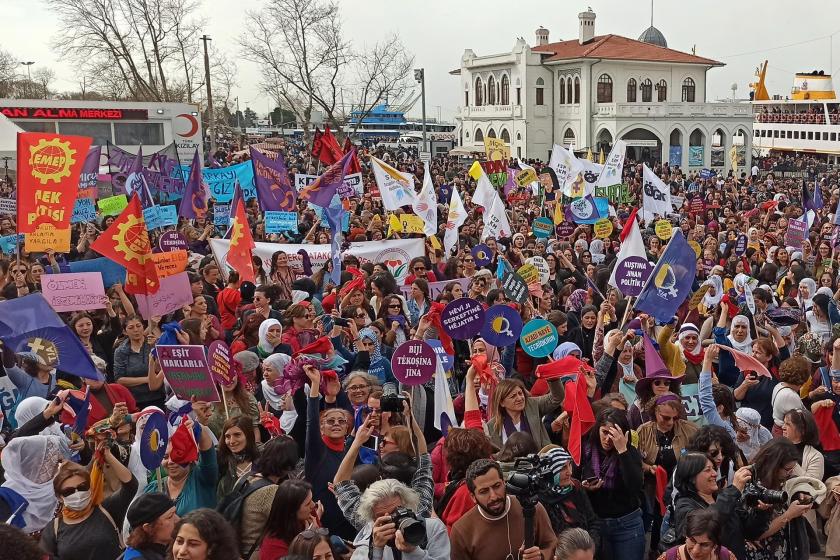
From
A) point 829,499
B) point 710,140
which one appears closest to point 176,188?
point 829,499

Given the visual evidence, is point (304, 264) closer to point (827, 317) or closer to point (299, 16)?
point (827, 317)

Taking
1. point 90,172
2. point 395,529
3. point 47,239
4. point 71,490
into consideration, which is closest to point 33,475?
point 71,490

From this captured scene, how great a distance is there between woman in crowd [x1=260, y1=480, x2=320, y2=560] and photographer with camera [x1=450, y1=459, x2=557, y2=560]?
703mm

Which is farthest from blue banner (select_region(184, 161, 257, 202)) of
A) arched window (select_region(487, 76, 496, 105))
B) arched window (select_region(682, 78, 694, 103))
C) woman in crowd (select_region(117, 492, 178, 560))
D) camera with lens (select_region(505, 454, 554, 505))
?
arched window (select_region(682, 78, 694, 103))

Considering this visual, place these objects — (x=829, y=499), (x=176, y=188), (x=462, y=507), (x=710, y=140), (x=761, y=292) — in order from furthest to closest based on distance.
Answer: (x=710, y=140)
(x=176, y=188)
(x=761, y=292)
(x=829, y=499)
(x=462, y=507)

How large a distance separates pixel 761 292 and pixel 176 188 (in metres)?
12.1

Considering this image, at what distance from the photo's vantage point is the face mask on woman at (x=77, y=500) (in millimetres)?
4141

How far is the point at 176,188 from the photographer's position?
58.0ft

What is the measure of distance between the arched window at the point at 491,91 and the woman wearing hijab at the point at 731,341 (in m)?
54.4

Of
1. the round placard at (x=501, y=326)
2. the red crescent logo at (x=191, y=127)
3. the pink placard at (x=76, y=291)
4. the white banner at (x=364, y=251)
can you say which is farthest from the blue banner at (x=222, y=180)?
the red crescent logo at (x=191, y=127)

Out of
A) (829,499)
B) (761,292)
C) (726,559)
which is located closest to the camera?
(726,559)

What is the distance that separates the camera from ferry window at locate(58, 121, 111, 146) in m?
31.1

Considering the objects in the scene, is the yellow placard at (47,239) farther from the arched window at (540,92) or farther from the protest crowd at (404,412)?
the arched window at (540,92)

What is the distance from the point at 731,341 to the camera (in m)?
7.71
